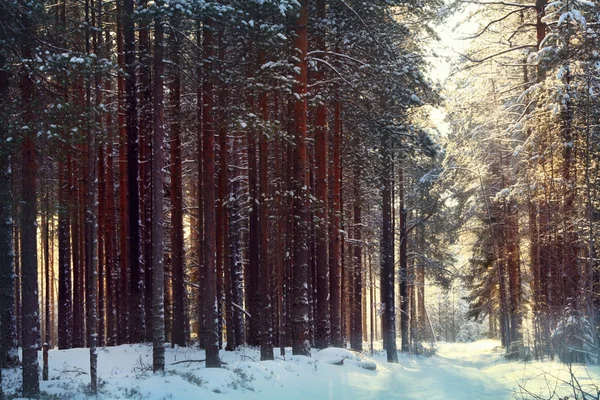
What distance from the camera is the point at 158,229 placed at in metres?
11.7

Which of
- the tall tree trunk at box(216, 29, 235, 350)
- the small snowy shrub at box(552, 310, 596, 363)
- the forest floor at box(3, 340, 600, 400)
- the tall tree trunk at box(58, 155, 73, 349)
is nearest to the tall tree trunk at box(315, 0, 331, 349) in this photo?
the forest floor at box(3, 340, 600, 400)

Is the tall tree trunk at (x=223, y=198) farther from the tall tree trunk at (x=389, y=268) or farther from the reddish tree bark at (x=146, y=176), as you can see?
the tall tree trunk at (x=389, y=268)

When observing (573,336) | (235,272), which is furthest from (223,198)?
(573,336)

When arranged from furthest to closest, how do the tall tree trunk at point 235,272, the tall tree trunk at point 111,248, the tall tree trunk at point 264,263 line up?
the tall tree trunk at point 235,272 → the tall tree trunk at point 111,248 → the tall tree trunk at point 264,263

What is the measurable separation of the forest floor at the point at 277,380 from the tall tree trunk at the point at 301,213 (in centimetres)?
81

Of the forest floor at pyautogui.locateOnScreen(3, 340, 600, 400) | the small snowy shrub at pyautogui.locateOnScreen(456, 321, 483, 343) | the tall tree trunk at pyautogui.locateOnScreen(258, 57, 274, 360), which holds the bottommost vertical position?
the small snowy shrub at pyautogui.locateOnScreen(456, 321, 483, 343)

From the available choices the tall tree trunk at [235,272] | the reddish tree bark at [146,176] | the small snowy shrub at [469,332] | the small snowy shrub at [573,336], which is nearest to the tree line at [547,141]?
the small snowy shrub at [573,336]

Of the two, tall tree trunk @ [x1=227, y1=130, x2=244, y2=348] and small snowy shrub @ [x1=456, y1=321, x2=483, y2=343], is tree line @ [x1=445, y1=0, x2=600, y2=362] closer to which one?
tall tree trunk @ [x1=227, y1=130, x2=244, y2=348]

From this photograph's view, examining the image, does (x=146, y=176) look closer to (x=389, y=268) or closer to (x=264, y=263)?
(x=264, y=263)

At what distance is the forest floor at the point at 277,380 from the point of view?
9.74 metres

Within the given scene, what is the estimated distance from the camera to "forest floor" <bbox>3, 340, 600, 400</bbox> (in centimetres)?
974

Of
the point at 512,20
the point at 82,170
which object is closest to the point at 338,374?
the point at 82,170

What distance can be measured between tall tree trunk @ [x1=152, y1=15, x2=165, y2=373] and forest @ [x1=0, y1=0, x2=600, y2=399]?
4 centimetres

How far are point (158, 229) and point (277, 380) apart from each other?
4.22 metres
